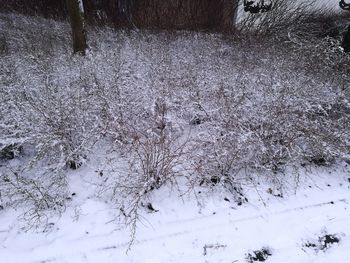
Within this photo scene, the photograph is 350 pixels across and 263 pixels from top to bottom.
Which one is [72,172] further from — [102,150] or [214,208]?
[214,208]

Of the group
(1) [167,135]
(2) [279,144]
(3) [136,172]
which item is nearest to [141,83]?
(1) [167,135]

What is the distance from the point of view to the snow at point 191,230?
327cm

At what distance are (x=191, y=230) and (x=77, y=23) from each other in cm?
596

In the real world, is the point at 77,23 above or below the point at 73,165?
above

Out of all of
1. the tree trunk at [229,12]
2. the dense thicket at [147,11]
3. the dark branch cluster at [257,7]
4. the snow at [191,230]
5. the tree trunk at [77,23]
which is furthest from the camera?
the tree trunk at [229,12]

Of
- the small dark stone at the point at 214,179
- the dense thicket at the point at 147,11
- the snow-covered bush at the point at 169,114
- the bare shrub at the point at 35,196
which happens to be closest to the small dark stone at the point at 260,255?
the snow-covered bush at the point at 169,114

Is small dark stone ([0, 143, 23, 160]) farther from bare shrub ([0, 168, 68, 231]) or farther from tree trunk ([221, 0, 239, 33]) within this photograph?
tree trunk ([221, 0, 239, 33])

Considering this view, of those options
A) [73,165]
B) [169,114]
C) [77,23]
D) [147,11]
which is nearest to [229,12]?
[147,11]

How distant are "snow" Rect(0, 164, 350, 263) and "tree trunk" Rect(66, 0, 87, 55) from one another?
174 inches

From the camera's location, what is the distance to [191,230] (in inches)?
141

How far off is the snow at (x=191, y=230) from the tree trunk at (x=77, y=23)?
14.5 ft

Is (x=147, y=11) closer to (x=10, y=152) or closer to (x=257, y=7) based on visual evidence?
(x=257, y=7)

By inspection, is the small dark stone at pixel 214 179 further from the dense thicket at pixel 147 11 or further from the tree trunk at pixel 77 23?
the dense thicket at pixel 147 11

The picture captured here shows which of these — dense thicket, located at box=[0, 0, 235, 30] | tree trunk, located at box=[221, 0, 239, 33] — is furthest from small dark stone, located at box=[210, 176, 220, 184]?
tree trunk, located at box=[221, 0, 239, 33]
